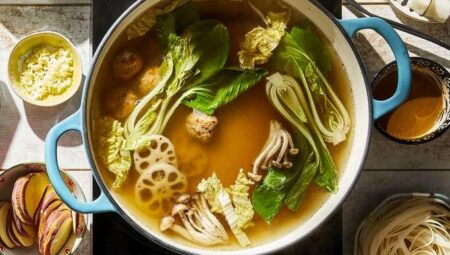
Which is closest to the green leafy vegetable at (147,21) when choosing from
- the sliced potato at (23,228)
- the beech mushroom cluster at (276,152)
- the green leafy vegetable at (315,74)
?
the green leafy vegetable at (315,74)

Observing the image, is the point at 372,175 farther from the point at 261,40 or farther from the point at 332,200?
the point at 261,40

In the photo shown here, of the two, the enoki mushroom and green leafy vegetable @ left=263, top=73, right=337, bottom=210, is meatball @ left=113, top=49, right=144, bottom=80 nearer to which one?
green leafy vegetable @ left=263, top=73, right=337, bottom=210

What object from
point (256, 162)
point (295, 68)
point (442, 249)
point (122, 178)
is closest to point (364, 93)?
point (295, 68)

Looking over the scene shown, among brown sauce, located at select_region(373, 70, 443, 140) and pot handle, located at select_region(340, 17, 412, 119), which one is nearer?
pot handle, located at select_region(340, 17, 412, 119)

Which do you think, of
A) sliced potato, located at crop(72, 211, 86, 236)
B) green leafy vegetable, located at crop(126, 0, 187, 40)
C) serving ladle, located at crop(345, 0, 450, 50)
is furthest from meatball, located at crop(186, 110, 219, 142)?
serving ladle, located at crop(345, 0, 450, 50)

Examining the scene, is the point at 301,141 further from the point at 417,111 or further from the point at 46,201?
the point at 46,201
